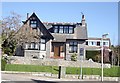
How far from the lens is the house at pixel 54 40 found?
46562 millimetres

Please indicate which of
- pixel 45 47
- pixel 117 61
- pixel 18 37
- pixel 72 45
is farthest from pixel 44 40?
pixel 117 61

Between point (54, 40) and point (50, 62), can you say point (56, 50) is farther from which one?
point (50, 62)

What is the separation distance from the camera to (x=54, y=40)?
48875 millimetres

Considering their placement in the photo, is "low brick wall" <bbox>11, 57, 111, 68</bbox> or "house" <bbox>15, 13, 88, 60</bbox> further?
"house" <bbox>15, 13, 88, 60</bbox>

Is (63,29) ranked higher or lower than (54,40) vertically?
higher

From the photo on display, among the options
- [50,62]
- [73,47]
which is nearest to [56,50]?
[73,47]

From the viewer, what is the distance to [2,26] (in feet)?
126

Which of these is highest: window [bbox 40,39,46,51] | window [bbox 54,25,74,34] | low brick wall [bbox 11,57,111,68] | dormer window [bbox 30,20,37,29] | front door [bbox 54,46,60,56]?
dormer window [bbox 30,20,37,29]

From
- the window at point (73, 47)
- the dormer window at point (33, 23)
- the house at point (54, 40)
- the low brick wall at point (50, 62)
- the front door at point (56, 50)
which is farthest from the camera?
the front door at point (56, 50)

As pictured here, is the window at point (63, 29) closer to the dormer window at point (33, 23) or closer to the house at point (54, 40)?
the house at point (54, 40)

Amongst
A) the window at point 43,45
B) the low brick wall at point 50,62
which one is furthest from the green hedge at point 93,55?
the low brick wall at point 50,62

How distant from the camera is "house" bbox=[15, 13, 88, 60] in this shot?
153 feet

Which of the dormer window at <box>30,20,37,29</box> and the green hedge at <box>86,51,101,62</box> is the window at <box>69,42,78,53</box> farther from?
the dormer window at <box>30,20,37,29</box>

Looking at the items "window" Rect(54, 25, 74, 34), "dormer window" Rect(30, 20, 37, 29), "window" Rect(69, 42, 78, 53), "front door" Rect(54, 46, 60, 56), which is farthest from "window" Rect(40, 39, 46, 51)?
"window" Rect(69, 42, 78, 53)
